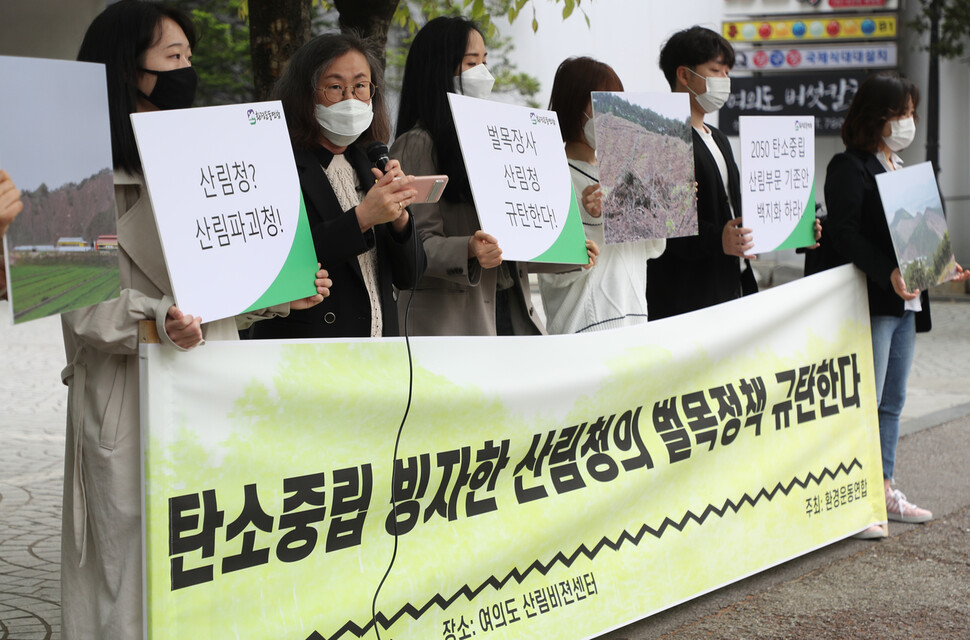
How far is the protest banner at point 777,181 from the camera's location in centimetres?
409

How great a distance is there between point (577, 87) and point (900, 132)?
5.61 feet

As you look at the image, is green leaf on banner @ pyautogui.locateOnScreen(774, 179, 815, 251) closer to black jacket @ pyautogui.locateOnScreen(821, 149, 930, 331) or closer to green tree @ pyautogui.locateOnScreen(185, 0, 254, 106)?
black jacket @ pyautogui.locateOnScreen(821, 149, 930, 331)

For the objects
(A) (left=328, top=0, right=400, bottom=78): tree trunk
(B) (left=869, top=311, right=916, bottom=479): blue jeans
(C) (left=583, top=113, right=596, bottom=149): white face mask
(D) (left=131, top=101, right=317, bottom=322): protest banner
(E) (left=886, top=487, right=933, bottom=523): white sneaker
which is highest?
(A) (left=328, top=0, right=400, bottom=78): tree trunk

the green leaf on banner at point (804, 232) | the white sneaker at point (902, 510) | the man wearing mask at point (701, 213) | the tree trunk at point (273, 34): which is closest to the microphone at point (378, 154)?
the tree trunk at point (273, 34)

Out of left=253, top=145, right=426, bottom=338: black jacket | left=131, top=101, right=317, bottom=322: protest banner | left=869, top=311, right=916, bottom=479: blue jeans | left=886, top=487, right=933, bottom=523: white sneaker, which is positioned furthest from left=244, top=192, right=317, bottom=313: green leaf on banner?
left=886, top=487, right=933, bottom=523: white sneaker

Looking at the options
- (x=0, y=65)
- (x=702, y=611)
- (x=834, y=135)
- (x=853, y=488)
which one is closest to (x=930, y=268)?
(x=853, y=488)

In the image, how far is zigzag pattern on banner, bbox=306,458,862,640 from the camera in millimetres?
2865

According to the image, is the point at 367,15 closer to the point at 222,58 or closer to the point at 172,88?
the point at 172,88

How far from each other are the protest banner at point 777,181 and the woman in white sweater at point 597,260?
568mm

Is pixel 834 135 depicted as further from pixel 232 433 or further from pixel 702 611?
pixel 232 433

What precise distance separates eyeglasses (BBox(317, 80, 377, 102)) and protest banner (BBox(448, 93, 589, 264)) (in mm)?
311

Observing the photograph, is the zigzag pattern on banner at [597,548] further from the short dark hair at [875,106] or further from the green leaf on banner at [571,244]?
the short dark hair at [875,106]

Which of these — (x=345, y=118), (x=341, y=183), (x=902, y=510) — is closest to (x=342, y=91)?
(x=345, y=118)

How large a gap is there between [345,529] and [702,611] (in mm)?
1592
